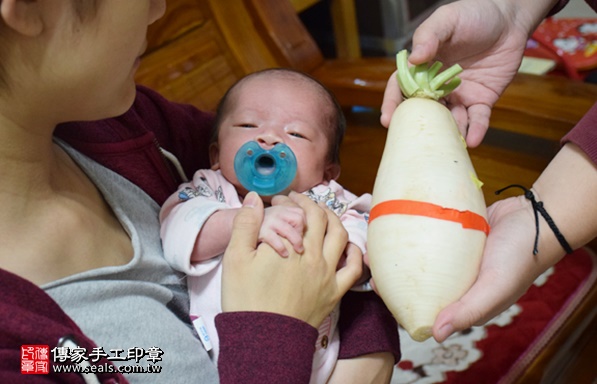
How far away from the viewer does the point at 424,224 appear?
2.77ft

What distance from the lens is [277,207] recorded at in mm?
1014

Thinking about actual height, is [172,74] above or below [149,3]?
below

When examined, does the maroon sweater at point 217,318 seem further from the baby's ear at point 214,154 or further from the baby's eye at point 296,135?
the baby's eye at point 296,135

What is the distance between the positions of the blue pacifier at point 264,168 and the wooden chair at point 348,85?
0.46 meters

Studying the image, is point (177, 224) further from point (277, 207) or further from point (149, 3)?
point (149, 3)

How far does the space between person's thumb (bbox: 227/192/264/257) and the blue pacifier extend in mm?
131

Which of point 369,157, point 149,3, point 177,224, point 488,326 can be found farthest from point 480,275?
point 369,157

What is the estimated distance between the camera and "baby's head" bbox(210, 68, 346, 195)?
3.86 feet

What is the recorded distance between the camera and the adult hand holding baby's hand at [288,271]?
91 centimetres

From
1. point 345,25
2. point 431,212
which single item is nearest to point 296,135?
point 431,212

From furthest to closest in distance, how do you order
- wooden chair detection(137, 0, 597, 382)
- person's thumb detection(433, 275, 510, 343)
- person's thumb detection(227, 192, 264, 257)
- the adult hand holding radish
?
wooden chair detection(137, 0, 597, 382), the adult hand holding radish, person's thumb detection(227, 192, 264, 257), person's thumb detection(433, 275, 510, 343)

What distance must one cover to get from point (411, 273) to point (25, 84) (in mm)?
528

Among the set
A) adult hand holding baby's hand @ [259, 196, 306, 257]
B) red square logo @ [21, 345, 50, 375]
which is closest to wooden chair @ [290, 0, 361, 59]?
adult hand holding baby's hand @ [259, 196, 306, 257]

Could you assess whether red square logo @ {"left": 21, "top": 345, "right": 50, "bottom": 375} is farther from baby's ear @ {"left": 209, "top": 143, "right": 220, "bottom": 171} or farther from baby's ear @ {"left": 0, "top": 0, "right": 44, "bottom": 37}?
baby's ear @ {"left": 209, "top": 143, "right": 220, "bottom": 171}
